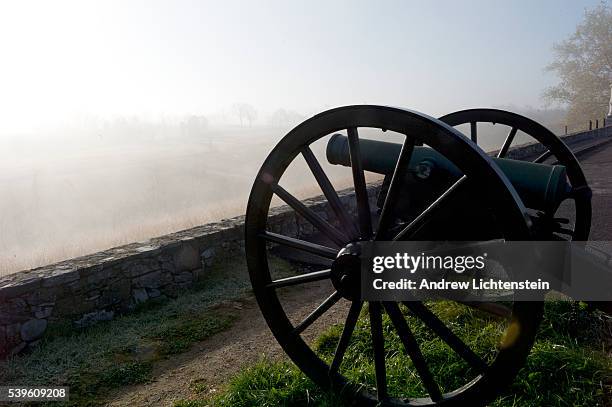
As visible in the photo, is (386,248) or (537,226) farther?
(537,226)

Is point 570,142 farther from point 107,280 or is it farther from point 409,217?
point 107,280

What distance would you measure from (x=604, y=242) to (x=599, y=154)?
9480mm

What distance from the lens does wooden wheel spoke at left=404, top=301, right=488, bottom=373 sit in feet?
6.69

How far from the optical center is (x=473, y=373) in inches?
105

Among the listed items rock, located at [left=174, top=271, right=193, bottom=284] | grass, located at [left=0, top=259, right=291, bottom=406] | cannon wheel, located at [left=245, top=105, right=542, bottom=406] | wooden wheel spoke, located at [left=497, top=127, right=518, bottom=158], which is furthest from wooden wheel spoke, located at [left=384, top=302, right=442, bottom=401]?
rock, located at [left=174, top=271, right=193, bottom=284]

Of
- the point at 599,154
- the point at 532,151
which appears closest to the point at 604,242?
the point at 532,151

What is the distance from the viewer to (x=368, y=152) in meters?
2.81

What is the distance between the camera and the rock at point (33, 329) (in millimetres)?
3818

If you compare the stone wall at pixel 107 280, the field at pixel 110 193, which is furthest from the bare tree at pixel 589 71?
the stone wall at pixel 107 280

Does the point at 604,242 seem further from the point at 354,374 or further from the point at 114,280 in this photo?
the point at 114,280

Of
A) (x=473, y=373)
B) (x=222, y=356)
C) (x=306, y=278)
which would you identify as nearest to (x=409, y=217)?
(x=306, y=278)

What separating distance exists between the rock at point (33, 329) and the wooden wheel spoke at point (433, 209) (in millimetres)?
3357

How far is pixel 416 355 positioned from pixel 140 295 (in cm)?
332

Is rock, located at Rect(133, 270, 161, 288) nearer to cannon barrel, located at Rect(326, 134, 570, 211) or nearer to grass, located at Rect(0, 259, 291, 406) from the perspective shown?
grass, located at Rect(0, 259, 291, 406)
